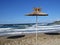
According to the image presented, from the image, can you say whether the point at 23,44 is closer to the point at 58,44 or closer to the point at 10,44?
the point at 10,44

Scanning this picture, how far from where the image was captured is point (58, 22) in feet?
73.9

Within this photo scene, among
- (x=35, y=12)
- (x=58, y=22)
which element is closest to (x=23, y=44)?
(x=35, y=12)

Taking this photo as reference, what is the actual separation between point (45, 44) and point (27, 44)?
0.60m

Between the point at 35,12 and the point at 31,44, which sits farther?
the point at 31,44

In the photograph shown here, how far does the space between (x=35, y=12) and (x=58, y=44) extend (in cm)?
175

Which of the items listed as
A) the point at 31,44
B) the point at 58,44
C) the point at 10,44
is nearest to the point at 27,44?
the point at 31,44

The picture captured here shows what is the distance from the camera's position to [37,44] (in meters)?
6.27

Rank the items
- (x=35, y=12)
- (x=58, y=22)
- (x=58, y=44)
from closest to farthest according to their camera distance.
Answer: (x=35, y=12), (x=58, y=44), (x=58, y=22)

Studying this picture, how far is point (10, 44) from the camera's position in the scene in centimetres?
639

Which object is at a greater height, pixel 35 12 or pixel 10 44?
pixel 35 12

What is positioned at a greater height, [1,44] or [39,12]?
[39,12]

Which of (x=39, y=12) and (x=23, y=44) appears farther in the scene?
(x=23, y=44)

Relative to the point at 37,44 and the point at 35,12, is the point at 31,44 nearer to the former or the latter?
the point at 37,44

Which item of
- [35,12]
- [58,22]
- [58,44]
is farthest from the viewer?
[58,22]
